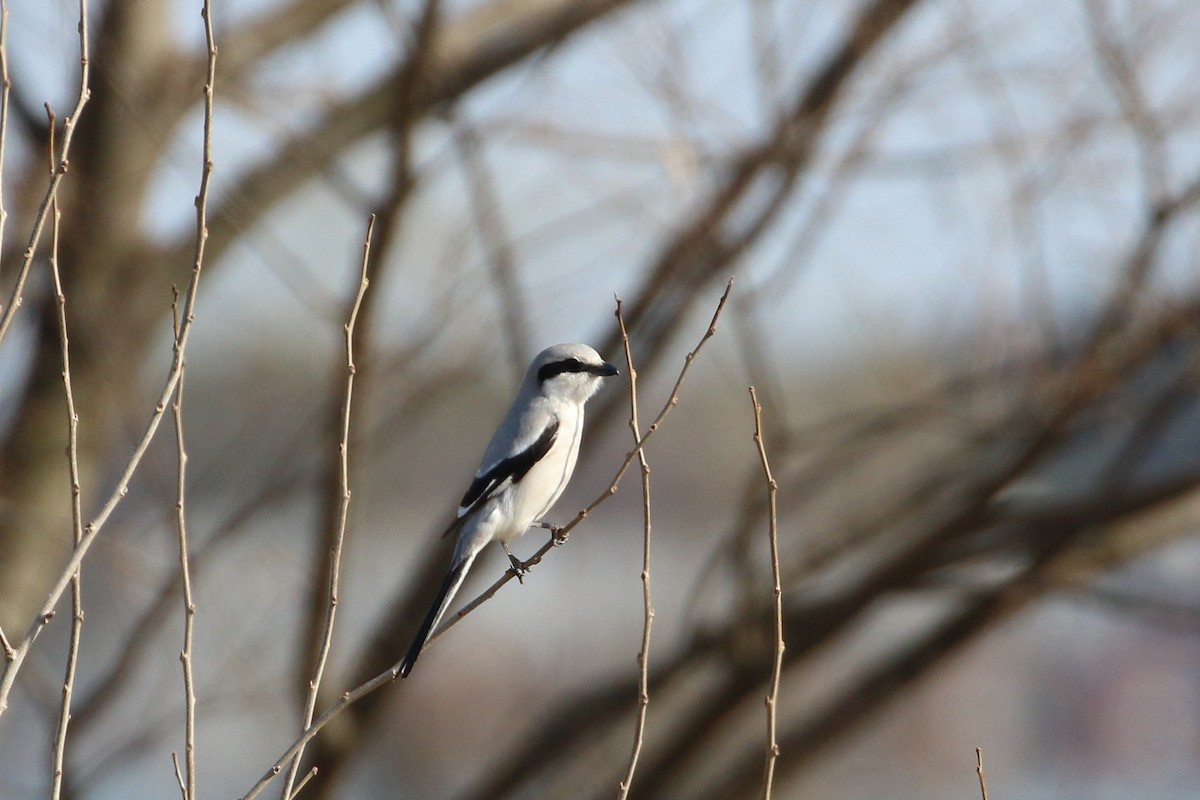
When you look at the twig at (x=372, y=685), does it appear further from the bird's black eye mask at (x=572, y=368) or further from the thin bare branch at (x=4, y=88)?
the bird's black eye mask at (x=572, y=368)

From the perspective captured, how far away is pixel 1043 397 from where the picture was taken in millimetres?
5398

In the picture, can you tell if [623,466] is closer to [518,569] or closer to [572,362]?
[518,569]

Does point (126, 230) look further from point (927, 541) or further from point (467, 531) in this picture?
point (927, 541)

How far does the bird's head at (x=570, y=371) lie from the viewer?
3.92 m

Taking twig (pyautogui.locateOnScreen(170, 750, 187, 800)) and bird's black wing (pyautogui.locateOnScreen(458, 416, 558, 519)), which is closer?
twig (pyautogui.locateOnScreen(170, 750, 187, 800))

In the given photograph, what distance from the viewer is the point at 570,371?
3.96 metres

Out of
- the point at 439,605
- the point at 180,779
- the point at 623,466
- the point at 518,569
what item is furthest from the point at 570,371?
the point at 180,779

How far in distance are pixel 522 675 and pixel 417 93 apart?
3.19 m

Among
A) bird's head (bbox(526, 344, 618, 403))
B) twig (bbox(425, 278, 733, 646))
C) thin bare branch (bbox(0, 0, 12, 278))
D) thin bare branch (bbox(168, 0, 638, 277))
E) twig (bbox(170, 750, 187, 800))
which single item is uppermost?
thin bare branch (bbox(168, 0, 638, 277))

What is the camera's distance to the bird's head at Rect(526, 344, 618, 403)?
392 cm

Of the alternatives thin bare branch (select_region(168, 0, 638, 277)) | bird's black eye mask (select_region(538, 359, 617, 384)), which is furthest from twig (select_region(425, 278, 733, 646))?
thin bare branch (select_region(168, 0, 638, 277))

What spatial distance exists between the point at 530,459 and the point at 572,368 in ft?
1.09

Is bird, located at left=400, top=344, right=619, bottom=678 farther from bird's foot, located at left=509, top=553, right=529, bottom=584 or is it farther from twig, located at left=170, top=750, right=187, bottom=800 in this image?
twig, located at left=170, top=750, right=187, bottom=800

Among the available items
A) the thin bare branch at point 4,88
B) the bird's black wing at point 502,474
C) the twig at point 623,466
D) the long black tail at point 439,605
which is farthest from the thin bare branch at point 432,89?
the twig at point 623,466
